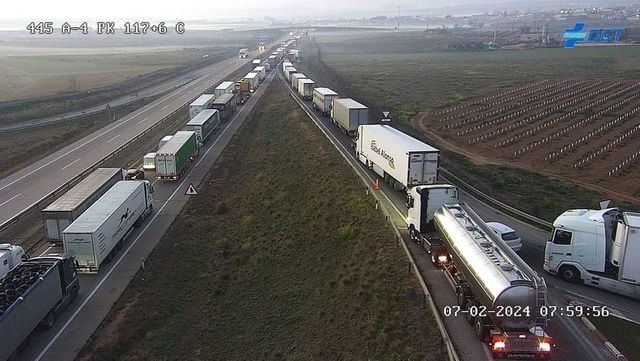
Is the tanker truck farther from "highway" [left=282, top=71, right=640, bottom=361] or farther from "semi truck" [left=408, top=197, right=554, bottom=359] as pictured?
"highway" [left=282, top=71, right=640, bottom=361]

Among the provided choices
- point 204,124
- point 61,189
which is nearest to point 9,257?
point 61,189

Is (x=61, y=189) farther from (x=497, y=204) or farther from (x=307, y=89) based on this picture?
(x=307, y=89)

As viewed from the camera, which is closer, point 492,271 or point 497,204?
point 492,271

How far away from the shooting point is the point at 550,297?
70.8 ft

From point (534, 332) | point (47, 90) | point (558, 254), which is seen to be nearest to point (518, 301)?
point (534, 332)

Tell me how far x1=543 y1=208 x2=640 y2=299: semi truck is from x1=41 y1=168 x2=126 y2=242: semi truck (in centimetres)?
2546

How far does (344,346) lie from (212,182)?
88.6ft

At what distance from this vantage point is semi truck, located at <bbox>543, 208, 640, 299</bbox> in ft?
69.1

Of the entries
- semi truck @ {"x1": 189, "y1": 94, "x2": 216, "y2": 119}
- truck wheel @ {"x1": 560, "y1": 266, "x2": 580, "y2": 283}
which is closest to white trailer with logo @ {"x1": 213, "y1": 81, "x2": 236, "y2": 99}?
semi truck @ {"x1": 189, "y1": 94, "x2": 216, "y2": 119}

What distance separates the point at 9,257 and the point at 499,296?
2235cm

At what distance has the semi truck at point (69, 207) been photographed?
2914 cm

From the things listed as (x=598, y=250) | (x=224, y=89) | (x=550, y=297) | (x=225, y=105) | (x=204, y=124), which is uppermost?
(x=224, y=89)

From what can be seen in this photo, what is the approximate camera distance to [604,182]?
42.6 meters

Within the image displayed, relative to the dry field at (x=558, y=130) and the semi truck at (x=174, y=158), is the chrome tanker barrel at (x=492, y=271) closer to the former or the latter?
the dry field at (x=558, y=130)
